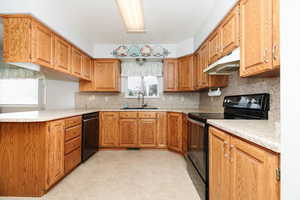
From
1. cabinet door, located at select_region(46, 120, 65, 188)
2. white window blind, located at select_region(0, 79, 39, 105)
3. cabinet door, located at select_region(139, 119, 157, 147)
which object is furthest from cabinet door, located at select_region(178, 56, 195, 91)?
white window blind, located at select_region(0, 79, 39, 105)

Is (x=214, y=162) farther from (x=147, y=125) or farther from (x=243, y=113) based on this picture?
(x=147, y=125)

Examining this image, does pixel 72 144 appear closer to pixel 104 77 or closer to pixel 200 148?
pixel 200 148

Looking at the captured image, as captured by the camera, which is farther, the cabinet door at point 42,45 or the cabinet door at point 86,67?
the cabinet door at point 86,67

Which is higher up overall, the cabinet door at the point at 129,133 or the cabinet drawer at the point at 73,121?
the cabinet drawer at the point at 73,121

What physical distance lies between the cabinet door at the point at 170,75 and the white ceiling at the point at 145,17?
1.68 ft

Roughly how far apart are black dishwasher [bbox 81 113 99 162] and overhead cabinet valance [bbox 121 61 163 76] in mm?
1387

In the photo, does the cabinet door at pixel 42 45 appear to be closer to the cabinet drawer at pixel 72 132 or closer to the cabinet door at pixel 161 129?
the cabinet drawer at pixel 72 132

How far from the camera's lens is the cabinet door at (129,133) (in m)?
3.99

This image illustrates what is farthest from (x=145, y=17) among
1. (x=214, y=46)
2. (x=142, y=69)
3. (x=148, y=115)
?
(x=148, y=115)

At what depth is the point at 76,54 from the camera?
3506mm

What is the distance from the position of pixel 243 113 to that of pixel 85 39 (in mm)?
3379

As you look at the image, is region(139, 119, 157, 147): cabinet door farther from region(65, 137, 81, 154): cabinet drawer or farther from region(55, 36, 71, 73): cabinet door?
region(55, 36, 71, 73): cabinet door

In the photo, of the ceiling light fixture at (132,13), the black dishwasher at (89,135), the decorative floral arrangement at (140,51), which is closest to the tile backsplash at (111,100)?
the black dishwasher at (89,135)
